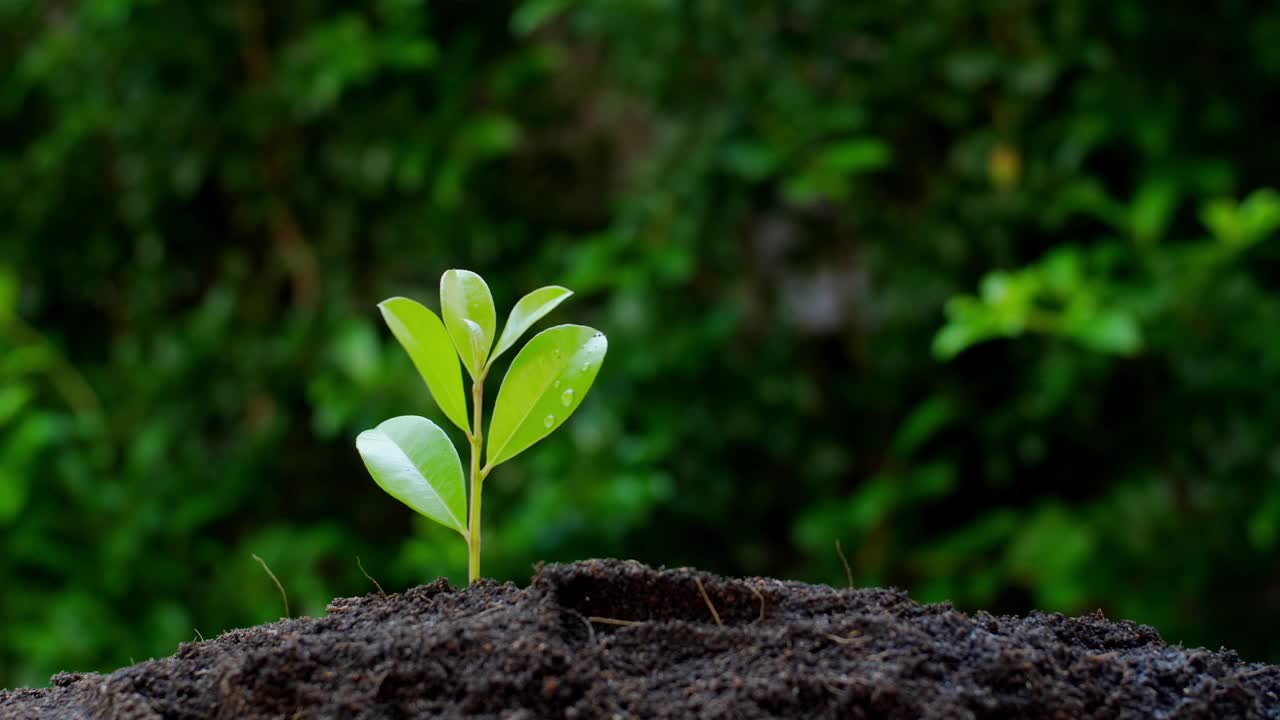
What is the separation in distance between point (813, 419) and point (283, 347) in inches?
39.1

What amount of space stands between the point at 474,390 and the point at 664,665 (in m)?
0.22

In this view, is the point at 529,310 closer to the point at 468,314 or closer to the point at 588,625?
the point at 468,314

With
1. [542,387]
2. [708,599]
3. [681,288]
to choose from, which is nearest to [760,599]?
[708,599]

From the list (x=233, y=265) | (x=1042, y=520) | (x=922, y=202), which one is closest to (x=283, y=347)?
(x=233, y=265)

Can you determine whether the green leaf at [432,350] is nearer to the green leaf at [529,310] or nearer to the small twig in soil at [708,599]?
the green leaf at [529,310]

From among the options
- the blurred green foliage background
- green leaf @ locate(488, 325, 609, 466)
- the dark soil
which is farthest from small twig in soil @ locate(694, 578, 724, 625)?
the blurred green foliage background

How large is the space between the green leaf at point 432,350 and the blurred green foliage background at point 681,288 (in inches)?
34.5

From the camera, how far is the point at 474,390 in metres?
0.78

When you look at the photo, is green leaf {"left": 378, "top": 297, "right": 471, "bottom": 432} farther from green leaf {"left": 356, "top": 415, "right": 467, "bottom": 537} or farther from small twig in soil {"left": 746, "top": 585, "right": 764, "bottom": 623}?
small twig in soil {"left": 746, "top": 585, "right": 764, "bottom": 623}

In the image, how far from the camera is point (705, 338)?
2008 mm

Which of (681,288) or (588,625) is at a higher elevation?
(681,288)

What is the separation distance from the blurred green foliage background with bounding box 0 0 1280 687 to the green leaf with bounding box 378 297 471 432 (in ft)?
2.88

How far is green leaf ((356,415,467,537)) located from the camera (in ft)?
2.47

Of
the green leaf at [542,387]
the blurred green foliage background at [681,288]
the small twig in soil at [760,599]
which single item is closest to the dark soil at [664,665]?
the small twig in soil at [760,599]
